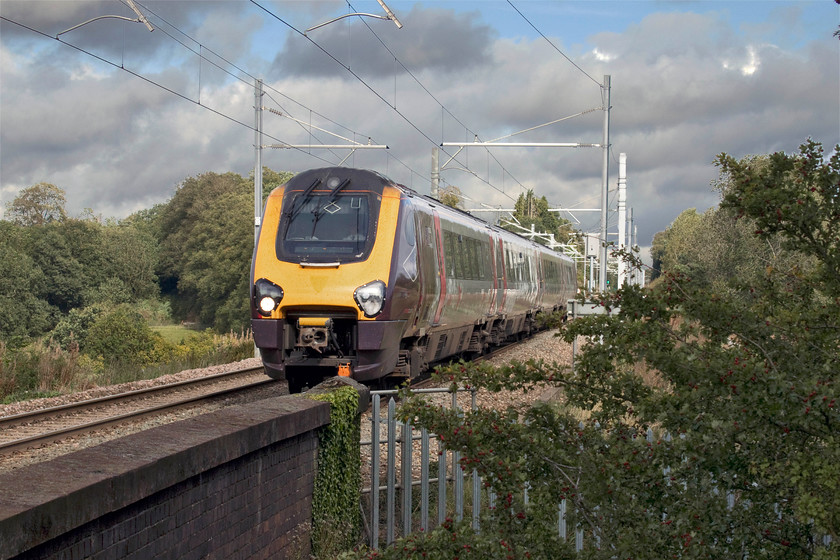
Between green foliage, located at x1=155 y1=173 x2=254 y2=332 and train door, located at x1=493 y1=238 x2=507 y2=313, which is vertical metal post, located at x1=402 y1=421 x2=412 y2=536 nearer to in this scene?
train door, located at x1=493 y1=238 x2=507 y2=313

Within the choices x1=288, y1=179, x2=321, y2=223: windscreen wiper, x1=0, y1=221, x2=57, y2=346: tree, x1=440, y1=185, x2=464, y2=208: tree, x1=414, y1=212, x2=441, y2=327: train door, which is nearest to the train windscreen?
x1=288, y1=179, x2=321, y2=223: windscreen wiper

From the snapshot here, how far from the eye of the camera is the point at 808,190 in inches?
144

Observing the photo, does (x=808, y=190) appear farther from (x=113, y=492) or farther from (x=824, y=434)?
(x=113, y=492)

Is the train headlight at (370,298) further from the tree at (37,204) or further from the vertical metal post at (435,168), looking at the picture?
the tree at (37,204)

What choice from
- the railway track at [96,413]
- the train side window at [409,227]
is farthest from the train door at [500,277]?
the train side window at [409,227]

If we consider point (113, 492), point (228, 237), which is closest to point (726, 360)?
point (113, 492)

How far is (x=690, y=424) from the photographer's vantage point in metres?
3.55

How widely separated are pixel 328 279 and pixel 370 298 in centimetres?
62

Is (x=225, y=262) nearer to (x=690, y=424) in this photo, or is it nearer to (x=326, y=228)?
(x=326, y=228)

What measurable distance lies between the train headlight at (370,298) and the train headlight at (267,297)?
3.45 feet

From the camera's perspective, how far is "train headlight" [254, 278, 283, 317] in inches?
511

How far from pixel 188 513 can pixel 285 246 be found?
865cm

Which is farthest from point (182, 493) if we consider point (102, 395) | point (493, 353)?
point (493, 353)

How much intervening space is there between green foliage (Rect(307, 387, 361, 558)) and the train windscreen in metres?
5.95
